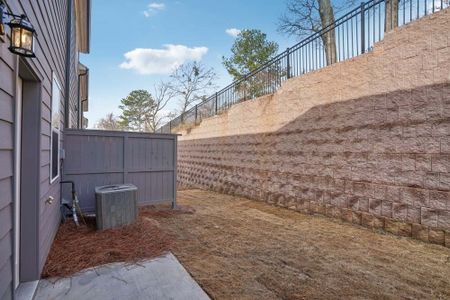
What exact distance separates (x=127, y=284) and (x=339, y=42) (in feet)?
17.5

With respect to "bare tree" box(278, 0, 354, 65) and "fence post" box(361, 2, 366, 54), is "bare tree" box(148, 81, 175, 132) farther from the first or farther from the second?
"fence post" box(361, 2, 366, 54)

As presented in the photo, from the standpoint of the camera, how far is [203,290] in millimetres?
2312

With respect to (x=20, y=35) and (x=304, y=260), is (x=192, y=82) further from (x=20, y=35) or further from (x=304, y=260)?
(x=20, y=35)

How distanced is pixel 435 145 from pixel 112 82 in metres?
24.4

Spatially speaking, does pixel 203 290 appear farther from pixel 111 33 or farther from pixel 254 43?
pixel 111 33

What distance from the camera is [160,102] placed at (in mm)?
23703

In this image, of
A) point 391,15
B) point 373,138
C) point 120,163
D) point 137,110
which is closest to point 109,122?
point 137,110

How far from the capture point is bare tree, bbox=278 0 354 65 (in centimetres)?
882

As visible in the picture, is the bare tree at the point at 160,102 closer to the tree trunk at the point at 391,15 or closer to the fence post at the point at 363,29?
the fence post at the point at 363,29

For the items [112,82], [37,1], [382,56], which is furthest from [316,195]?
[112,82]

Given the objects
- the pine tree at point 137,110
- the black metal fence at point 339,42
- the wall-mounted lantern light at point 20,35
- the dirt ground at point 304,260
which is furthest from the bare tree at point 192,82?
the wall-mounted lantern light at point 20,35

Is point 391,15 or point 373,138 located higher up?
point 391,15

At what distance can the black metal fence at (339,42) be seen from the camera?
13.5 feet

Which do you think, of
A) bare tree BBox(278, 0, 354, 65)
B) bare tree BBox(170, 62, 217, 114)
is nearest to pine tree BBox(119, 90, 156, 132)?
bare tree BBox(170, 62, 217, 114)
